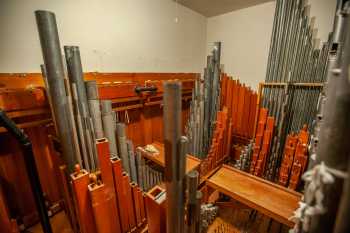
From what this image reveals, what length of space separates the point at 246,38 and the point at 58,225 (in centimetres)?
302

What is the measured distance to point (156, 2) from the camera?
1.85 meters

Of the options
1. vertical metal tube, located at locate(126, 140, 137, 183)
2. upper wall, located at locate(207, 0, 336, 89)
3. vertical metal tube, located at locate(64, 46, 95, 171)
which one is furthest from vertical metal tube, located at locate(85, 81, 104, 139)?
upper wall, located at locate(207, 0, 336, 89)

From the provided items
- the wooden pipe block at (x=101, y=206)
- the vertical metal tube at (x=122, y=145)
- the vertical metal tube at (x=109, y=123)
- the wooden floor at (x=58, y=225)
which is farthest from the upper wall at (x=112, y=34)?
the wooden floor at (x=58, y=225)

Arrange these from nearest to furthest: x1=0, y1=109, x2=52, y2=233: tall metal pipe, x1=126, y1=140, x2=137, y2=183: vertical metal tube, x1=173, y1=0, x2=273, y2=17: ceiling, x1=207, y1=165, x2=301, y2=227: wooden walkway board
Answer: x1=0, y1=109, x2=52, y2=233: tall metal pipe < x1=207, y1=165, x2=301, y2=227: wooden walkway board < x1=126, y1=140, x2=137, y2=183: vertical metal tube < x1=173, y1=0, x2=273, y2=17: ceiling

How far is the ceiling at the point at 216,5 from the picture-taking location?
2.00m

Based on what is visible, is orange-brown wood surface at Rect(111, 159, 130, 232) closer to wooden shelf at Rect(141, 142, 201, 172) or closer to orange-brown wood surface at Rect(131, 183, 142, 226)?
orange-brown wood surface at Rect(131, 183, 142, 226)

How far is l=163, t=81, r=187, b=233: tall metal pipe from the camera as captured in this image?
0.46 m

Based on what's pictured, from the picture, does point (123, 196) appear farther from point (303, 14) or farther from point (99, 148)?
point (303, 14)

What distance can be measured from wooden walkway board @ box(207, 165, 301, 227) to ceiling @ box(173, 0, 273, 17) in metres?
2.12

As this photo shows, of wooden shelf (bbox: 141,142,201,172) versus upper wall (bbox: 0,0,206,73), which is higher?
upper wall (bbox: 0,0,206,73)

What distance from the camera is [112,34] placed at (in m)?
1.56

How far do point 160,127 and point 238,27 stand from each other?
6.05 ft

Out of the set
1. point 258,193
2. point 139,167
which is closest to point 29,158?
point 139,167

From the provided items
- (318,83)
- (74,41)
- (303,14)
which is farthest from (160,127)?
(303,14)
